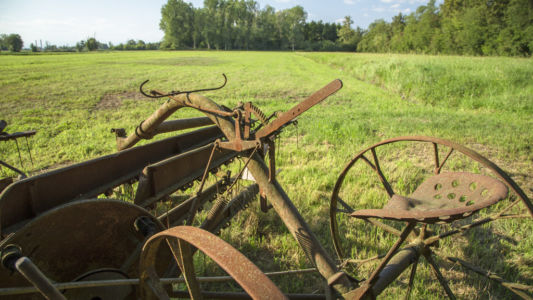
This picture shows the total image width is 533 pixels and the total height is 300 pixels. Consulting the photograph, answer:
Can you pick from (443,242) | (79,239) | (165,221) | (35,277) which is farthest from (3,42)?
(443,242)

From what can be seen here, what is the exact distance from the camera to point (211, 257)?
1.09 meters

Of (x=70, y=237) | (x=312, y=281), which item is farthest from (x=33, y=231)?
(x=312, y=281)

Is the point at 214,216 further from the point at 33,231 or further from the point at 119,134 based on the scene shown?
the point at 119,134

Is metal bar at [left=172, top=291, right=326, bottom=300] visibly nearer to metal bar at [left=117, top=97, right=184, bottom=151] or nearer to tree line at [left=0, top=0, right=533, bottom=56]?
metal bar at [left=117, top=97, right=184, bottom=151]

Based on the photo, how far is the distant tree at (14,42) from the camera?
232ft

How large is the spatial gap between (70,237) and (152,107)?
9.96m

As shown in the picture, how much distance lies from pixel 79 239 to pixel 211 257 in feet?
3.72

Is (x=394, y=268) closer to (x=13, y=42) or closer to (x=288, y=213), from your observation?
(x=288, y=213)

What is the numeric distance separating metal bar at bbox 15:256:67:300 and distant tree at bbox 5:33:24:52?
94495mm

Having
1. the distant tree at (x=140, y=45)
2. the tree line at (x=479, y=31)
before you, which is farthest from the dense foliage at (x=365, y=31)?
the distant tree at (x=140, y=45)

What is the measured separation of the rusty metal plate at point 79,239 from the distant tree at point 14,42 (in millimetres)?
93996

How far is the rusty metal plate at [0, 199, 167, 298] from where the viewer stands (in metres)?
1.56

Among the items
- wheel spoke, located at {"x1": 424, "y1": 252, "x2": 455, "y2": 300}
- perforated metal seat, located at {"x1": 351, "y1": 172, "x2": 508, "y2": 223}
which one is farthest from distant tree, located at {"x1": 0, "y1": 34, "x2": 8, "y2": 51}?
wheel spoke, located at {"x1": 424, "y1": 252, "x2": 455, "y2": 300}

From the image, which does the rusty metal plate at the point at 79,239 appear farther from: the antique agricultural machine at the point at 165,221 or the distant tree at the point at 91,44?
the distant tree at the point at 91,44
